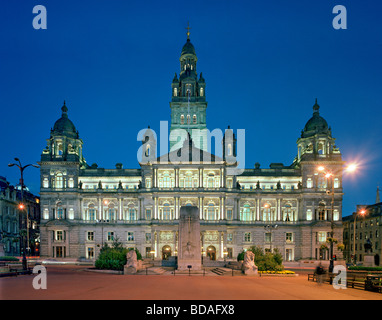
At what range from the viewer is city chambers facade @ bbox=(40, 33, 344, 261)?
83812 millimetres

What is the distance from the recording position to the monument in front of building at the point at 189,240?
46.8 meters

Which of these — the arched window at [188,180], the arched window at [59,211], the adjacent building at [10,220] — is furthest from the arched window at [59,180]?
the arched window at [188,180]

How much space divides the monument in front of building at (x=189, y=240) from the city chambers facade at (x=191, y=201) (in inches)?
1397

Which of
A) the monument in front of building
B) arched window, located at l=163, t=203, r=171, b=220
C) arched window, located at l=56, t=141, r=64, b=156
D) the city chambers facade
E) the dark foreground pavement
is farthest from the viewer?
arched window, located at l=56, t=141, r=64, b=156

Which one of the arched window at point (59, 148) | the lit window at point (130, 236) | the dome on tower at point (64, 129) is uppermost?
the dome on tower at point (64, 129)

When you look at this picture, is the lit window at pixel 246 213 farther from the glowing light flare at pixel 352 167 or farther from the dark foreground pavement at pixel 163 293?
the dark foreground pavement at pixel 163 293

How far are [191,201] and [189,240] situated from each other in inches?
1450

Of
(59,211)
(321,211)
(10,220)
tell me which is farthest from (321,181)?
(10,220)

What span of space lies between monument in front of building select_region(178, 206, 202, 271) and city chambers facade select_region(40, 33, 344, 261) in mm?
35484

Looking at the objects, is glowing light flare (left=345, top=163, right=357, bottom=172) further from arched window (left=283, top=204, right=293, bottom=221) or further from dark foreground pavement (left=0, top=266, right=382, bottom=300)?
arched window (left=283, top=204, right=293, bottom=221)

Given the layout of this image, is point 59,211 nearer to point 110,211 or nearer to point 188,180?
point 110,211

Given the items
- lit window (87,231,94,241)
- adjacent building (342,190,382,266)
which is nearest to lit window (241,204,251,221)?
adjacent building (342,190,382,266)
